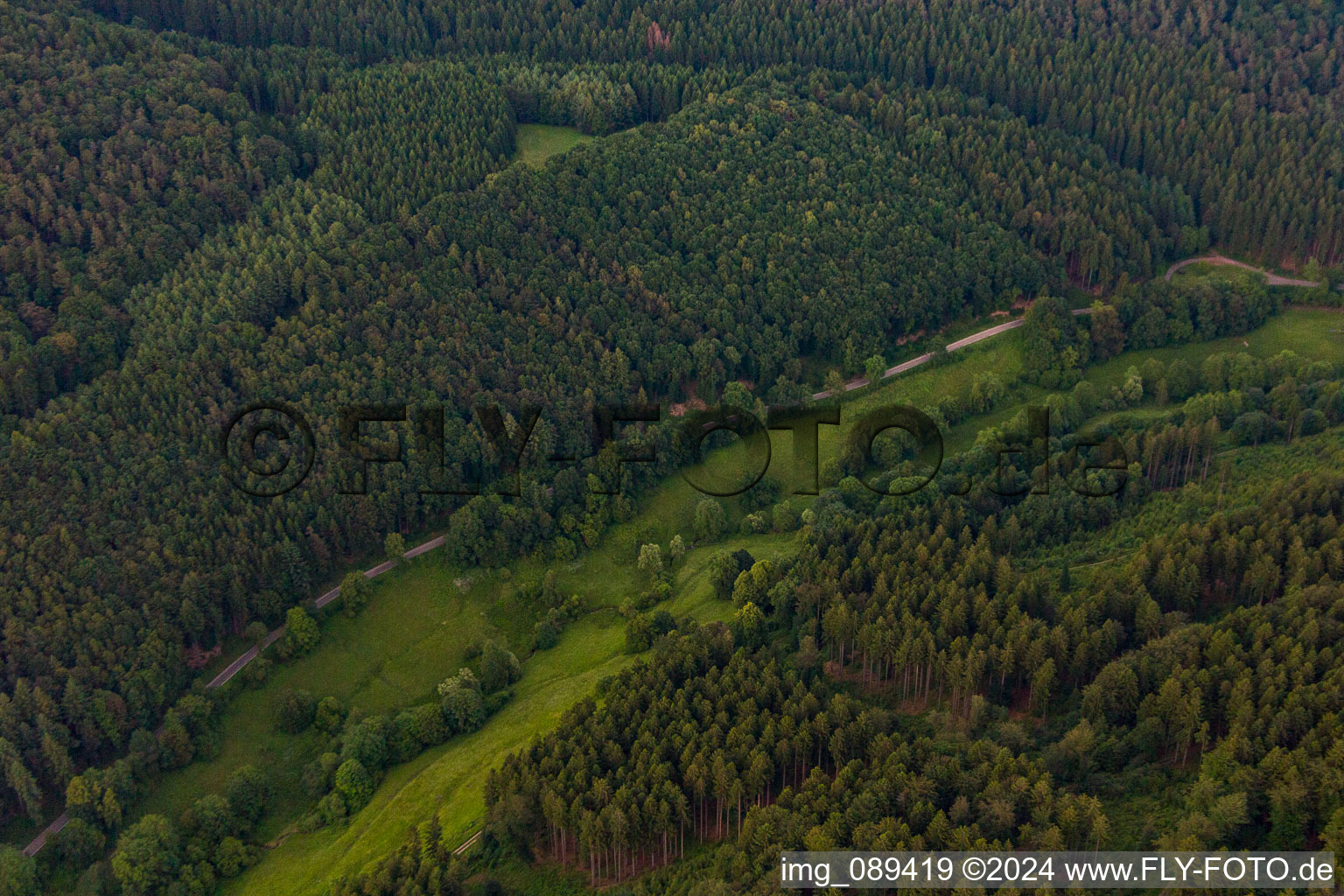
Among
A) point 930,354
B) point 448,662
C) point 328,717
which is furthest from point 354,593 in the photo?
point 930,354

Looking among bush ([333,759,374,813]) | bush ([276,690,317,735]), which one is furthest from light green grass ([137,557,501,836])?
bush ([333,759,374,813])

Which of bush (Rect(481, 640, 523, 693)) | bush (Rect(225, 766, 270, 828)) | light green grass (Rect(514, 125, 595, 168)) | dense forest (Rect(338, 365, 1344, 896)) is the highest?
light green grass (Rect(514, 125, 595, 168))

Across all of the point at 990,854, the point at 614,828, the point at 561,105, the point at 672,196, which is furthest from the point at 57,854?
the point at 561,105

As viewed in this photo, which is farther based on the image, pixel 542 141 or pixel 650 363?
pixel 542 141

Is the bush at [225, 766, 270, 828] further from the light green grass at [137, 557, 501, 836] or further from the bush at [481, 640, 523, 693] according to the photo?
the bush at [481, 640, 523, 693]

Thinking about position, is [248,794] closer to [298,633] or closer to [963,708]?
[298,633]

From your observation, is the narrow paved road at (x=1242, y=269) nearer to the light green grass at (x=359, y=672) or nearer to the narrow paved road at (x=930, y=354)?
the narrow paved road at (x=930, y=354)
